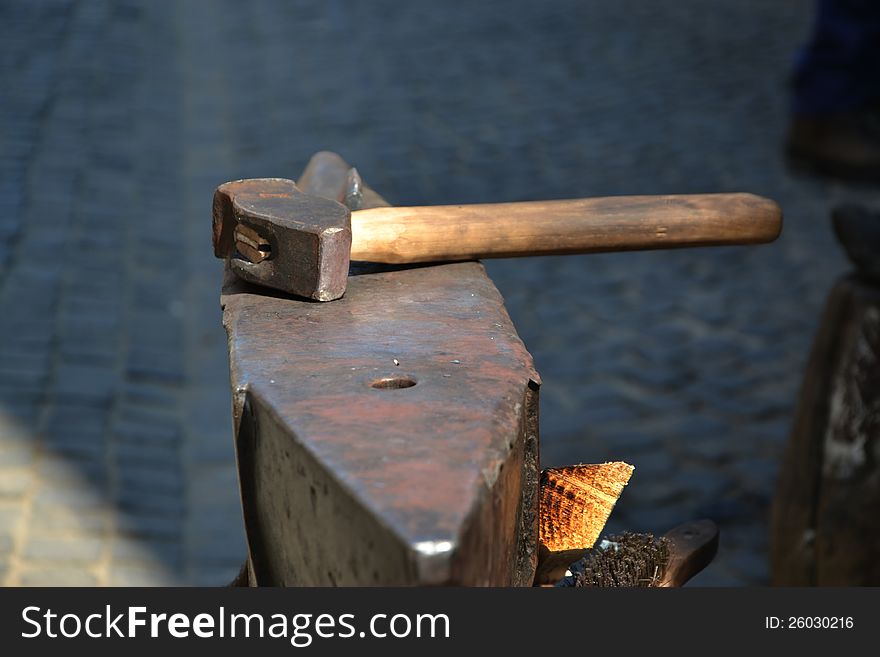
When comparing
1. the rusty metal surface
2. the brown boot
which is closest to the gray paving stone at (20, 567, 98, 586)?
the rusty metal surface

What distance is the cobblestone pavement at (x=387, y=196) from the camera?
12.5ft

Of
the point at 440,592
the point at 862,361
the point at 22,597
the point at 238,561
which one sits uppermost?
the point at 440,592

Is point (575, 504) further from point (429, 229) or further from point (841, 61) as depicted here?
point (841, 61)

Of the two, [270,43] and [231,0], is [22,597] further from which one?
[231,0]

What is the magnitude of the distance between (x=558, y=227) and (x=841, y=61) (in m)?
4.94

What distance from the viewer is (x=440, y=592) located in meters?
1.08

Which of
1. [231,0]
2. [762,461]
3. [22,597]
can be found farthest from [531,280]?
[231,0]

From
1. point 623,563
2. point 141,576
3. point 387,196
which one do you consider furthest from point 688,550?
point 387,196

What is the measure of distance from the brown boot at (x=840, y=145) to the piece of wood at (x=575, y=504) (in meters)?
5.25

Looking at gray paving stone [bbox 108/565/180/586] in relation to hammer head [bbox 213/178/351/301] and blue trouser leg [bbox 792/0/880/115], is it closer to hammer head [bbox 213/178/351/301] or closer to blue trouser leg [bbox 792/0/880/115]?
hammer head [bbox 213/178/351/301]

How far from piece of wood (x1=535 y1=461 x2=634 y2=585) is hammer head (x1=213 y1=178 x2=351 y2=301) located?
39cm

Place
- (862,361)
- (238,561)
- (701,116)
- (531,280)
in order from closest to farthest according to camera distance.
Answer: (862,361) < (238,561) < (531,280) < (701,116)

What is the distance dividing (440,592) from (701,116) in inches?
252

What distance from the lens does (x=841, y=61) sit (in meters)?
6.32
